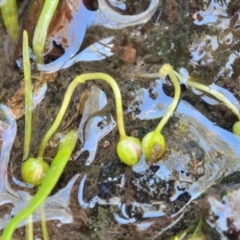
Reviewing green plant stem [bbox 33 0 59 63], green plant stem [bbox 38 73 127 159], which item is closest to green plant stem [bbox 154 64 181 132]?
green plant stem [bbox 38 73 127 159]

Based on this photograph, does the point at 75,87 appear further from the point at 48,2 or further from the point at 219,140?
the point at 219,140

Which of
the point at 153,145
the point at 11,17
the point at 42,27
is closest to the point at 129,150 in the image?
the point at 153,145

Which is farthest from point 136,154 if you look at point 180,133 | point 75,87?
point 75,87

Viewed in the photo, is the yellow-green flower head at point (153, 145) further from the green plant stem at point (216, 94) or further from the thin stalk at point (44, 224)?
the thin stalk at point (44, 224)

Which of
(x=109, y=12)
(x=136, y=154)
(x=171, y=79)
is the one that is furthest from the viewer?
(x=109, y=12)

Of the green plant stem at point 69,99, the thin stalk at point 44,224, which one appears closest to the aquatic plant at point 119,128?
the green plant stem at point 69,99
